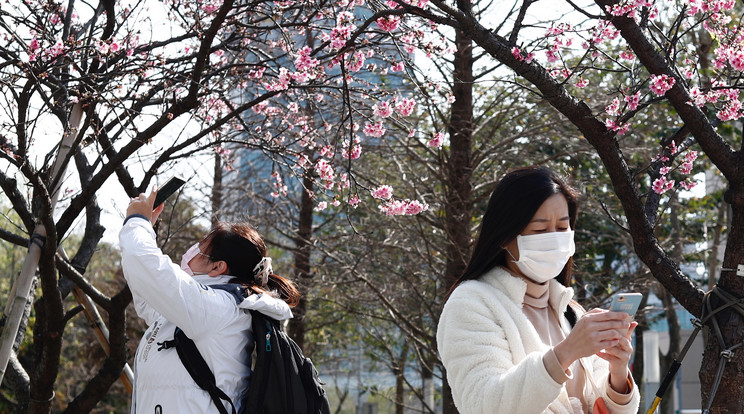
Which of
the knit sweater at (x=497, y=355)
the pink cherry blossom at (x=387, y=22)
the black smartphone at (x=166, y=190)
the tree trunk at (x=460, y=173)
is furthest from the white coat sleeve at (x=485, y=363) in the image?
the tree trunk at (x=460, y=173)

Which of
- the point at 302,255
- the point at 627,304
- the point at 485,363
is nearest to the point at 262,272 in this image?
the point at 485,363

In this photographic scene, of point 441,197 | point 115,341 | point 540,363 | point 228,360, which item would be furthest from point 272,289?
point 441,197

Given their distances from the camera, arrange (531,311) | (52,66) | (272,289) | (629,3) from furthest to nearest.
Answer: (52,66), (629,3), (272,289), (531,311)

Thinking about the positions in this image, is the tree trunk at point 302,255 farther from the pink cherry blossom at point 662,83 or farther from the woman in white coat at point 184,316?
the woman in white coat at point 184,316

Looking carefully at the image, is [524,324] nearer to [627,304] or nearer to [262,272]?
[627,304]

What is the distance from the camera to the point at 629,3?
4.14 meters

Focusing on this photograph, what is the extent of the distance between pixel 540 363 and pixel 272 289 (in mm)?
1764

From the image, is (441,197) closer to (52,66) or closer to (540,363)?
(52,66)

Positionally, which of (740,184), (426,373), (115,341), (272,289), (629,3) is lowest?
(426,373)

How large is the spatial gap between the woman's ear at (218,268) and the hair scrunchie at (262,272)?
0.13 metres

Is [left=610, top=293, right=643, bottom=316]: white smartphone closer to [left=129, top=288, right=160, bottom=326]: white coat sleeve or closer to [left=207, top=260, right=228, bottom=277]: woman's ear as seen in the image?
[left=207, top=260, right=228, bottom=277]: woman's ear

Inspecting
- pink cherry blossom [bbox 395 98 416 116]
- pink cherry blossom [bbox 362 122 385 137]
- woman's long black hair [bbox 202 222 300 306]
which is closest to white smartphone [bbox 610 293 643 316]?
woman's long black hair [bbox 202 222 300 306]

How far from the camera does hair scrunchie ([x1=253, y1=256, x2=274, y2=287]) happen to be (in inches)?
145

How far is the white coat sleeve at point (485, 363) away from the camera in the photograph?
2.24m
